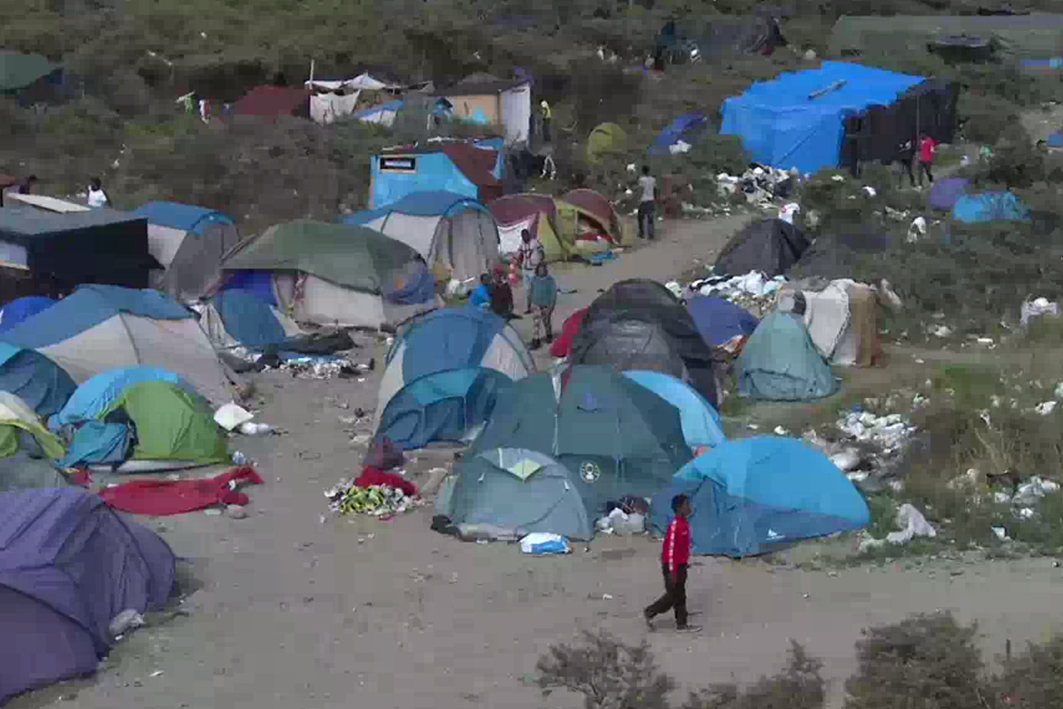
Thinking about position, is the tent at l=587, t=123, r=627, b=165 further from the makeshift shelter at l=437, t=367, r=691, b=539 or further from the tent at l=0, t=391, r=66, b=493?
→ the tent at l=0, t=391, r=66, b=493

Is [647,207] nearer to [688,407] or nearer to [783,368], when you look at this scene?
[783,368]

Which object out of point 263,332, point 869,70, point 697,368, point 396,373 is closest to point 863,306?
point 697,368

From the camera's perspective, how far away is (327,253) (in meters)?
21.1

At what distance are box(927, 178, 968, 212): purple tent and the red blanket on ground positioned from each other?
16815mm

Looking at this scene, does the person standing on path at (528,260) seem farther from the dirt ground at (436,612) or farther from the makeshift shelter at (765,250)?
the dirt ground at (436,612)

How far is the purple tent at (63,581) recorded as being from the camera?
33.0ft

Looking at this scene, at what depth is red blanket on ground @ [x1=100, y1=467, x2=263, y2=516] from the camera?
13781mm

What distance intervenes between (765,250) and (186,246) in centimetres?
830

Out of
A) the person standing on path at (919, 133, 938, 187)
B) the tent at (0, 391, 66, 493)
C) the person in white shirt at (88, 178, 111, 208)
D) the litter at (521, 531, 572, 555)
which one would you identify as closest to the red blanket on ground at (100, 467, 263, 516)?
the tent at (0, 391, 66, 493)

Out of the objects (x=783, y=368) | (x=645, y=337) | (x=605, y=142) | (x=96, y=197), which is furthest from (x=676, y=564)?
(x=605, y=142)

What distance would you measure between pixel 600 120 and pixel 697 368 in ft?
70.5

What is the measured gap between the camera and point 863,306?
720 inches

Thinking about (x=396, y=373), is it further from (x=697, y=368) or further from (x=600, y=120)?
(x=600, y=120)

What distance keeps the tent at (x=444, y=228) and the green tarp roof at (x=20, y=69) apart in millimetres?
16066
